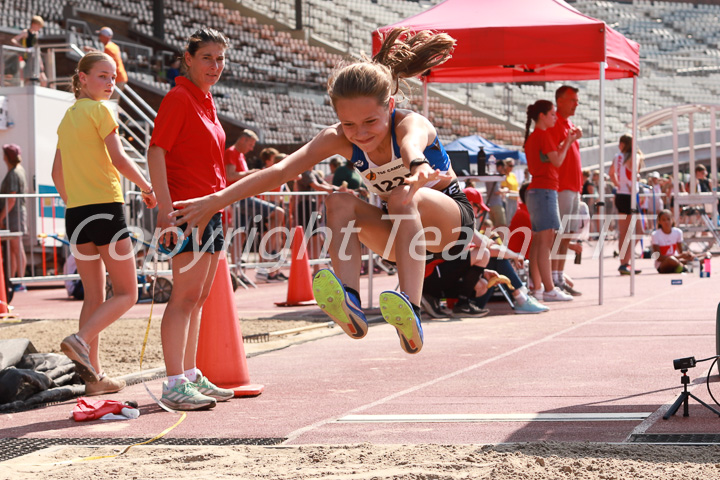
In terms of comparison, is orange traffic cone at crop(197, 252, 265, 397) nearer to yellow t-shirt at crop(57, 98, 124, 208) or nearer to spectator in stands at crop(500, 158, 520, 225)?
yellow t-shirt at crop(57, 98, 124, 208)

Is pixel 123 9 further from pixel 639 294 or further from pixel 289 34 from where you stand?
pixel 639 294

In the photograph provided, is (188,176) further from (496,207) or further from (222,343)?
(496,207)

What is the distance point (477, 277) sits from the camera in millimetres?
10617

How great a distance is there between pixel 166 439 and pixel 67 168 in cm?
200

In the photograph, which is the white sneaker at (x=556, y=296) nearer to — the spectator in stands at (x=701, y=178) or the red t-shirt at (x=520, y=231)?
the red t-shirt at (x=520, y=231)

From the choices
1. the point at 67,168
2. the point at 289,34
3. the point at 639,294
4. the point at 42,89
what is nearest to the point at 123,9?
the point at 289,34

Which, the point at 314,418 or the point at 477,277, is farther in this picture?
the point at 477,277

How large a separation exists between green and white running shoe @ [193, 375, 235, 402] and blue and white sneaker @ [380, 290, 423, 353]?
1970 millimetres

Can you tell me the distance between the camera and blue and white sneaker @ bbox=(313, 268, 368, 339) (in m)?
4.76

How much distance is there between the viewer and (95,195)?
6.21 m

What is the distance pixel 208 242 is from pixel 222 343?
923 mm

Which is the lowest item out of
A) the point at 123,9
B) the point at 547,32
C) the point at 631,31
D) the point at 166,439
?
the point at 166,439

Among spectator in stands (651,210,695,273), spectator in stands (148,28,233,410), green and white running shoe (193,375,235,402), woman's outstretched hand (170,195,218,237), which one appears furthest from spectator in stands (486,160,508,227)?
woman's outstretched hand (170,195,218,237)

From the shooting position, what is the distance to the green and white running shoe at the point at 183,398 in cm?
597
